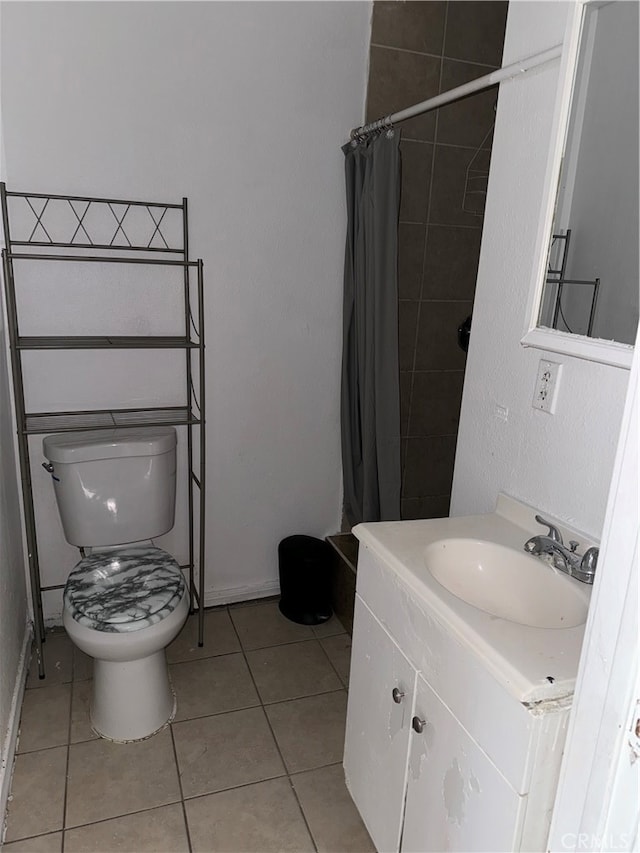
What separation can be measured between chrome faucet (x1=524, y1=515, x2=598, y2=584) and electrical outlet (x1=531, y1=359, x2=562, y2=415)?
10.3 inches

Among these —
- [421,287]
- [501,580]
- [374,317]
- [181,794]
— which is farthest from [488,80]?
[181,794]

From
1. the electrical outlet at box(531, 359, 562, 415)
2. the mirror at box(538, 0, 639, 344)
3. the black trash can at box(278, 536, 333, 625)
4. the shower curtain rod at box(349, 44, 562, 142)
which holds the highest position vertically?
the shower curtain rod at box(349, 44, 562, 142)

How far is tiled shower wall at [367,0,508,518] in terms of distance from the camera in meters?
2.26

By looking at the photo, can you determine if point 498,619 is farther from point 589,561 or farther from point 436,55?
point 436,55

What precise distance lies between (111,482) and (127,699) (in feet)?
2.20

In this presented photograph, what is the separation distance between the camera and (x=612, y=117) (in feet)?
4.08

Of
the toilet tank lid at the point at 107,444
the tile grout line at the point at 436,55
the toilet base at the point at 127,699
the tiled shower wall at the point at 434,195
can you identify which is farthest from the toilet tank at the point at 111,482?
the tile grout line at the point at 436,55

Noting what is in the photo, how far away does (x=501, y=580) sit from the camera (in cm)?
138

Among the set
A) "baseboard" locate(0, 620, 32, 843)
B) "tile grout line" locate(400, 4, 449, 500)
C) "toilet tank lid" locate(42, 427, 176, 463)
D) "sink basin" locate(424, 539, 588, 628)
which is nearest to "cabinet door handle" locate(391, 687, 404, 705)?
"sink basin" locate(424, 539, 588, 628)

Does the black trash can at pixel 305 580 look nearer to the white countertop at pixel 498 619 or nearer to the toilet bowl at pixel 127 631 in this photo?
the toilet bowl at pixel 127 631

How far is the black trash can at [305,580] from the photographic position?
243 cm

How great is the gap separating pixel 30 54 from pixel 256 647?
82.6 inches

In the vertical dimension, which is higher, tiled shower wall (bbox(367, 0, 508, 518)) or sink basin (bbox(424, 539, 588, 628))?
tiled shower wall (bbox(367, 0, 508, 518))

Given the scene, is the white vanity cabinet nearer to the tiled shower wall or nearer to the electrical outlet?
the electrical outlet
